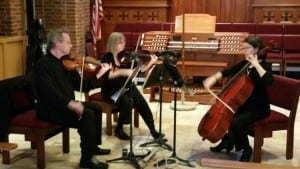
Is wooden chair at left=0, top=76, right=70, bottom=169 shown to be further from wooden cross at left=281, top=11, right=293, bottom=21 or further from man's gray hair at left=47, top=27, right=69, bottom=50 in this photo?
wooden cross at left=281, top=11, right=293, bottom=21

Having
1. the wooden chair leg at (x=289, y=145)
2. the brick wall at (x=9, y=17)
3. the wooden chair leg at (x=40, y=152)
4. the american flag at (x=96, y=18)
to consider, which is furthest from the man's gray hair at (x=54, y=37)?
the american flag at (x=96, y=18)

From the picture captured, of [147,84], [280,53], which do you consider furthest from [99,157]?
[280,53]

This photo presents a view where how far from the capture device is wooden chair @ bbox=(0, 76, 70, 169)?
386cm

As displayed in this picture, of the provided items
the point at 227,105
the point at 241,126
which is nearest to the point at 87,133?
the point at 227,105

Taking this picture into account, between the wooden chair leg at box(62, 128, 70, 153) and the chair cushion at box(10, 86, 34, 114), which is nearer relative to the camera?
the chair cushion at box(10, 86, 34, 114)

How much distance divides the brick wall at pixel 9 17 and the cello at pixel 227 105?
15.4 feet

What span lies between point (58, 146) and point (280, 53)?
15.3 ft

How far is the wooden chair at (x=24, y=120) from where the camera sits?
12.7 ft

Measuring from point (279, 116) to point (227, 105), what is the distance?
1.89ft

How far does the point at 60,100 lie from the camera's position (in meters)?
3.78

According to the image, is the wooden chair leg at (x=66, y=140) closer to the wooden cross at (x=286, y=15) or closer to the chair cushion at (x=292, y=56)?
the chair cushion at (x=292, y=56)

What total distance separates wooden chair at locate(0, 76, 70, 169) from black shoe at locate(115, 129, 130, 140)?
0.79m

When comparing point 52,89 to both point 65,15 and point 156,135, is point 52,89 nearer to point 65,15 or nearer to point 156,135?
point 156,135

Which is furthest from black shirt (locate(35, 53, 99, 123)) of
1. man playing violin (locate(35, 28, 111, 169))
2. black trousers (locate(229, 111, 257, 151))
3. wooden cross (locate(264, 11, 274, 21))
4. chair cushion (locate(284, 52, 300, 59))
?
wooden cross (locate(264, 11, 274, 21))
